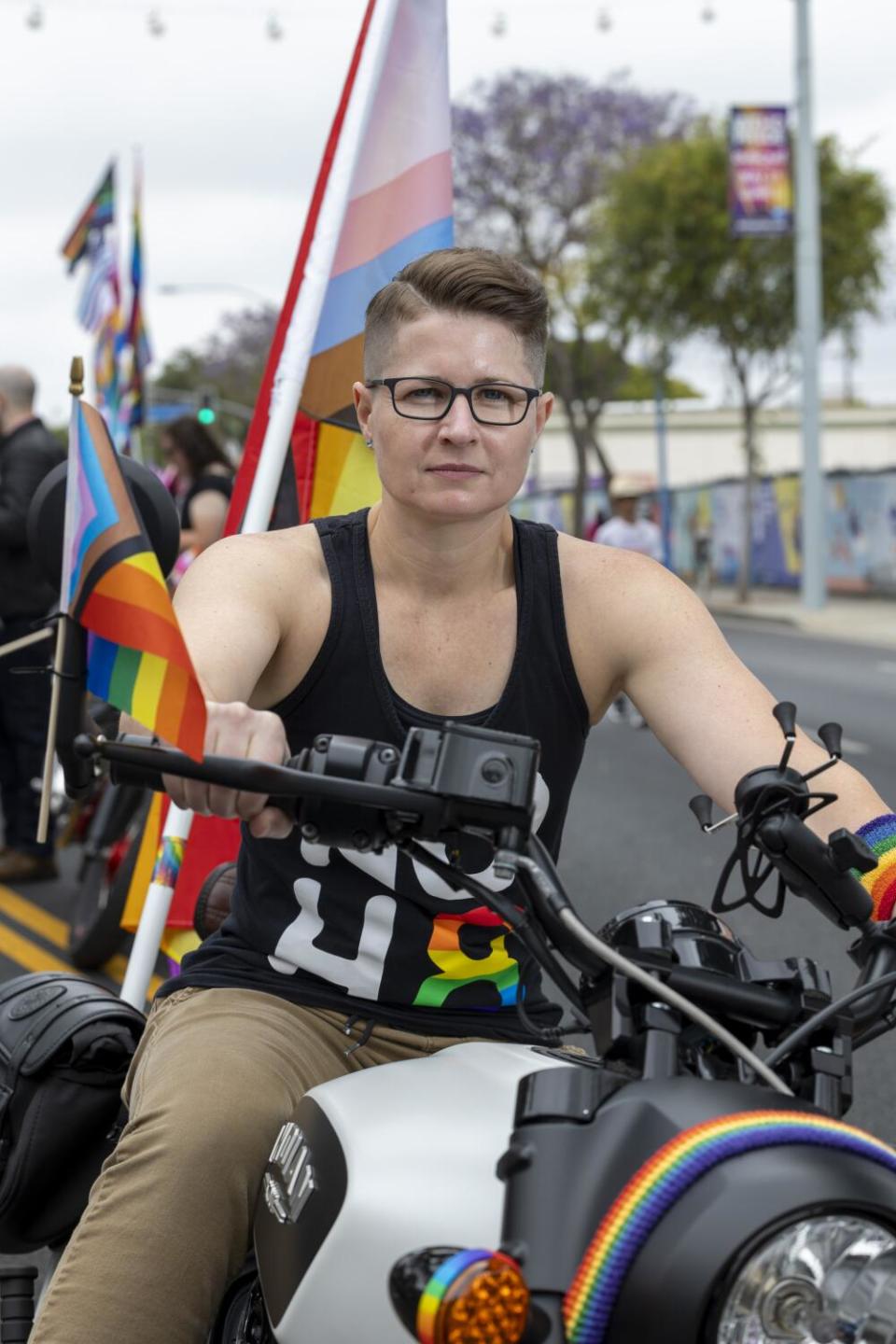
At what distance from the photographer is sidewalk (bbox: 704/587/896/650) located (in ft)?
73.4

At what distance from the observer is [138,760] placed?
1.56 metres

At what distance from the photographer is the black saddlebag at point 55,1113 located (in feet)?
7.74

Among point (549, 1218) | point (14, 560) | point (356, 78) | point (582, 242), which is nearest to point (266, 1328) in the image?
point (549, 1218)

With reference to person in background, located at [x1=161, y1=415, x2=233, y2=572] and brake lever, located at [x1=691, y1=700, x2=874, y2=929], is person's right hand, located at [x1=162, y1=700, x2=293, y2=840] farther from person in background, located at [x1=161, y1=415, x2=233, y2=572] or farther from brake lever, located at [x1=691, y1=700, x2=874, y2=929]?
person in background, located at [x1=161, y1=415, x2=233, y2=572]

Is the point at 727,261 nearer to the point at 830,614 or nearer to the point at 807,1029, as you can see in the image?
the point at 830,614

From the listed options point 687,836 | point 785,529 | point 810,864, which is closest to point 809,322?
point 785,529

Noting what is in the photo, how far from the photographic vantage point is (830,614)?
25.7 m

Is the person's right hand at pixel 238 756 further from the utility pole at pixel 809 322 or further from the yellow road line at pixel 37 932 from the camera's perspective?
the utility pole at pixel 809 322

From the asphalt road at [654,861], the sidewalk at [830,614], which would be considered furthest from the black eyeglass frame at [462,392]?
the sidewalk at [830,614]

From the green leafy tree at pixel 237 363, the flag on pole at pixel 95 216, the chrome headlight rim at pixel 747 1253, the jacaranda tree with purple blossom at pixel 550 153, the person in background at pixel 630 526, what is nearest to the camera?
the chrome headlight rim at pixel 747 1253

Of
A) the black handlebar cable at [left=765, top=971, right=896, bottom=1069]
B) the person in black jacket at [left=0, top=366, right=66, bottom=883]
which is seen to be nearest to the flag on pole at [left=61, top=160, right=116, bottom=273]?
the person in black jacket at [left=0, top=366, right=66, bottom=883]

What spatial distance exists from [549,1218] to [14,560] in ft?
20.8

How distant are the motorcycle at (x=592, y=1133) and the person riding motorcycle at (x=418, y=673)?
0.35m

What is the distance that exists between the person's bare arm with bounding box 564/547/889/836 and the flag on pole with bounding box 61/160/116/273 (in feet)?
45.5
